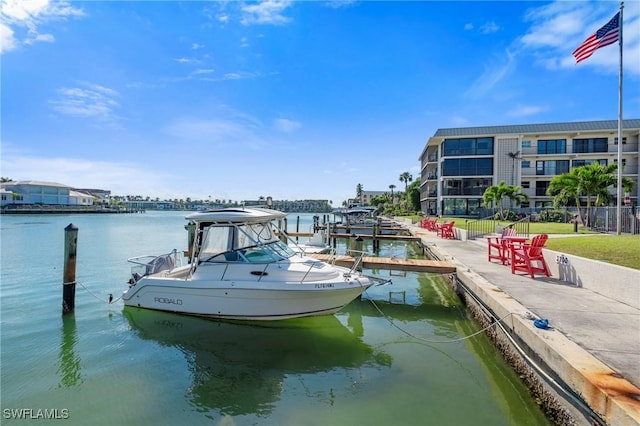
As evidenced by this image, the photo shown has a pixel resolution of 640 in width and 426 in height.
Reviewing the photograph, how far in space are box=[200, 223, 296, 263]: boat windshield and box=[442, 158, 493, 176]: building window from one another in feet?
136

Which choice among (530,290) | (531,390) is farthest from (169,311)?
(530,290)

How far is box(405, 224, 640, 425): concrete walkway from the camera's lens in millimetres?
3969

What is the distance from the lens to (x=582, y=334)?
18.5 ft

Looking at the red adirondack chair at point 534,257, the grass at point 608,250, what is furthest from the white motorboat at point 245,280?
the grass at point 608,250

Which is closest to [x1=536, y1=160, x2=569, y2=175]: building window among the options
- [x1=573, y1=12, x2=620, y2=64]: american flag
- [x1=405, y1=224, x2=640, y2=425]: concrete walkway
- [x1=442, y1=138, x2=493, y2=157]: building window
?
[x1=442, y1=138, x2=493, y2=157]: building window

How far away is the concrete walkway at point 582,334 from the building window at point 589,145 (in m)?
42.7

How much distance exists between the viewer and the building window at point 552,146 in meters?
43.3

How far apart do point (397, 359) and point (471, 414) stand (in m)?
2.17

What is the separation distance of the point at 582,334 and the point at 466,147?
4410cm

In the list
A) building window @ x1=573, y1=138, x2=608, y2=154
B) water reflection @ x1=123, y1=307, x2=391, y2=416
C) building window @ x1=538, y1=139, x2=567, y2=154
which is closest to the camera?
water reflection @ x1=123, y1=307, x2=391, y2=416

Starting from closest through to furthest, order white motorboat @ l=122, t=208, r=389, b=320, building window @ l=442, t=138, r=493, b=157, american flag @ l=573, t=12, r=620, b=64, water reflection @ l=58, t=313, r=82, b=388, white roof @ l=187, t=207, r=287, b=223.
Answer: water reflection @ l=58, t=313, r=82, b=388
white motorboat @ l=122, t=208, r=389, b=320
white roof @ l=187, t=207, r=287, b=223
american flag @ l=573, t=12, r=620, b=64
building window @ l=442, t=138, r=493, b=157

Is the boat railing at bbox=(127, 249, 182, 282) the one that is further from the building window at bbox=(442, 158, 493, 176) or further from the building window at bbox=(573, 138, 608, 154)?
the building window at bbox=(573, 138, 608, 154)

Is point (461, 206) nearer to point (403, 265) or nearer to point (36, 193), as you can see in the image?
point (403, 265)

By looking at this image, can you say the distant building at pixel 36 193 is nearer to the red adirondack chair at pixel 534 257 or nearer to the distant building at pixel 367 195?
the distant building at pixel 367 195
